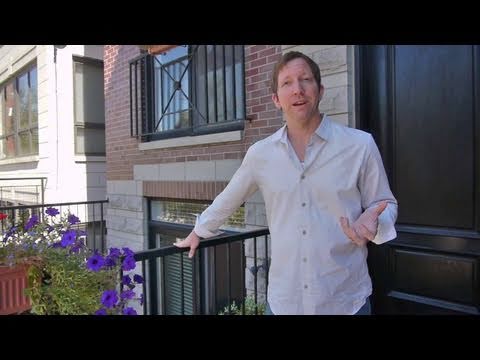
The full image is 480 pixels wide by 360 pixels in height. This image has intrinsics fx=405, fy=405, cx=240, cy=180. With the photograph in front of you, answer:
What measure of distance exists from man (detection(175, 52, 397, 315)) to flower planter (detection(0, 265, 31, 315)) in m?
1.43

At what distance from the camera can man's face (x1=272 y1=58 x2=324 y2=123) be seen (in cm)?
169

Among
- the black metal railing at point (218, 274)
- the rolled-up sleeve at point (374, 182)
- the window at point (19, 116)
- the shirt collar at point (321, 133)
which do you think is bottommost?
the black metal railing at point (218, 274)

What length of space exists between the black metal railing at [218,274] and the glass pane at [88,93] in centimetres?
436

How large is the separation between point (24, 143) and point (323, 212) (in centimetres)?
976

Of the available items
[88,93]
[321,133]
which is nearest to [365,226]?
[321,133]

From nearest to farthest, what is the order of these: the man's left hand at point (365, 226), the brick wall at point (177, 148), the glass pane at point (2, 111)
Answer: the man's left hand at point (365, 226) → the brick wall at point (177, 148) → the glass pane at point (2, 111)

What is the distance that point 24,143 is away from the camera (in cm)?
968

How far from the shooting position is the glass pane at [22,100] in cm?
948

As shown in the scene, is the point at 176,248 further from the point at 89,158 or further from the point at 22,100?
the point at 22,100

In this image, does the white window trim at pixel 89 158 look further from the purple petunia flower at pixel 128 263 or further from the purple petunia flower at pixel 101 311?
the purple petunia flower at pixel 128 263

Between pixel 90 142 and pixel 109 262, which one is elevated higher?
pixel 90 142

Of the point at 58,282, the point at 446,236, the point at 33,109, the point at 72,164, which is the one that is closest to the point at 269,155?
the point at 58,282

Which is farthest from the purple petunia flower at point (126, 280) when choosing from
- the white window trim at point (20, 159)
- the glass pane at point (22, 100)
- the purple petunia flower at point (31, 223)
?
the glass pane at point (22, 100)

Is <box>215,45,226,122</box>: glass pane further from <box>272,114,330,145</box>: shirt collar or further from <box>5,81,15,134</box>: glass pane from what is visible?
<box>5,81,15,134</box>: glass pane
